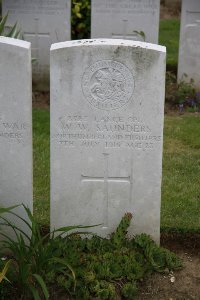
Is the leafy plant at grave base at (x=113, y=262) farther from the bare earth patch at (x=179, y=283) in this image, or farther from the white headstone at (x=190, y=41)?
the white headstone at (x=190, y=41)

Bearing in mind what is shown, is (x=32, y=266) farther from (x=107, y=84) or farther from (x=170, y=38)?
(x=170, y=38)

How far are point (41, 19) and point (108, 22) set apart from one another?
92cm

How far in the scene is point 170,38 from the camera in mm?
12914

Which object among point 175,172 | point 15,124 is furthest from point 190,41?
point 15,124

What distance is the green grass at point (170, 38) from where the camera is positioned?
11.2 meters

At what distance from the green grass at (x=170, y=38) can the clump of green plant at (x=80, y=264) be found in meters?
6.22

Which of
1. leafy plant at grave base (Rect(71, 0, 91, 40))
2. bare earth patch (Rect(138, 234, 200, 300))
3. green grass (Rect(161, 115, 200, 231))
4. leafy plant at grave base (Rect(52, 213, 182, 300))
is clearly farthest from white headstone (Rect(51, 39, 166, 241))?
leafy plant at grave base (Rect(71, 0, 91, 40))

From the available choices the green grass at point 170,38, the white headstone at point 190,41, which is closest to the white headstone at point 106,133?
the white headstone at point 190,41

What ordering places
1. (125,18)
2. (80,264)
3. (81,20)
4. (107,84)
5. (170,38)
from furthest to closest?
(170,38), (81,20), (125,18), (107,84), (80,264)

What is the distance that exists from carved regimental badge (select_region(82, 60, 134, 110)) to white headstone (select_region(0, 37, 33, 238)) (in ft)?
1.37

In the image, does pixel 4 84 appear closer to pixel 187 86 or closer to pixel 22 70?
pixel 22 70

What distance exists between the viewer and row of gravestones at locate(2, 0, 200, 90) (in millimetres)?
9195

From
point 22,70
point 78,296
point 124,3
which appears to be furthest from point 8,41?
point 124,3

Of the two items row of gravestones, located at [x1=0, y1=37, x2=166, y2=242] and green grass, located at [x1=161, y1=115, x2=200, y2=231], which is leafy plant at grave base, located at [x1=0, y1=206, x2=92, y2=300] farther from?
→ green grass, located at [x1=161, y1=115, x2=200, y2=231]
